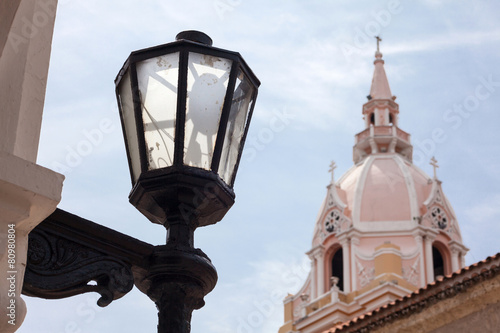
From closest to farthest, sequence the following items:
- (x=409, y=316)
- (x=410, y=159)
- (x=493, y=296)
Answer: (x=493, y=296) < (x=409, y=316) < (x=410, y=159)

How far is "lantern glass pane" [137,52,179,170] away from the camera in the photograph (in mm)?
3111

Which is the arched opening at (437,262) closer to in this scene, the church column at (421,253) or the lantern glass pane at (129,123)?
the church column at (421,253)

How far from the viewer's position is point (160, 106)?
314 cm

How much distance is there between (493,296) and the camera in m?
11.0

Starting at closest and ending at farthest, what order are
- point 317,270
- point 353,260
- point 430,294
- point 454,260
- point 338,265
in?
point 430,294 < point 353,260 < point 454,260 < point 317,270 < point 338,265

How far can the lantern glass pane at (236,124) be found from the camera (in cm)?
320

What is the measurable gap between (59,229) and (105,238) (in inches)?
6.2

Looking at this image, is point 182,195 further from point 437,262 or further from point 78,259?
point 437,262

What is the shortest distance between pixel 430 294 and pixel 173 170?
9.08 m

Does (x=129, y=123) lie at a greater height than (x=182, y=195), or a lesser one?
greater

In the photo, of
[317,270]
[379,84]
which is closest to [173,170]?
[317,270]

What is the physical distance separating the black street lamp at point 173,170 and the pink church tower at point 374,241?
23626 millimetres

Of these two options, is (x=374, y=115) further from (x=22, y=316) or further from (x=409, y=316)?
(x=22, y=316)

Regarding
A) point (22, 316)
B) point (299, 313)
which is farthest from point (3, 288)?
point (299, 313)
